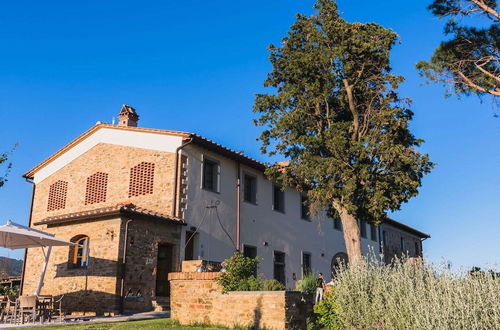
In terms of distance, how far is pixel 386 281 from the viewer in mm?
8445

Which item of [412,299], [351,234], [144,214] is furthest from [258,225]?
[412,299]

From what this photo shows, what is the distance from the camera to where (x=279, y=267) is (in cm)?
2023

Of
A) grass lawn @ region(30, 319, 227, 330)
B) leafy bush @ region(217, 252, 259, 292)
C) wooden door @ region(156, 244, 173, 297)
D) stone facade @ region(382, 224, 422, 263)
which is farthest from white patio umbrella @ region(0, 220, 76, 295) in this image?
stone facade @ region(382, 224, 422, 263)

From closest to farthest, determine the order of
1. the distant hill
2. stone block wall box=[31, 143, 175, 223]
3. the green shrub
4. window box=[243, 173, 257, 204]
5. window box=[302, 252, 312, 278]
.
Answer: the green shrub → stone block wall box=[31, 143, 175, 223] → window box=[243, 173, 257, 204] → window box=[302, 252, 312, 278] → the distant hill

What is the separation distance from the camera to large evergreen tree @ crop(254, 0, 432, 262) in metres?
14.6

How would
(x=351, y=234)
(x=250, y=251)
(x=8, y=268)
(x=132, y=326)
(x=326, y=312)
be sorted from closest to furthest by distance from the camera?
(x=132, y=326), (x=326, y=312), (x=351, y=234), (x=250, y=251), (x=8, y=268)

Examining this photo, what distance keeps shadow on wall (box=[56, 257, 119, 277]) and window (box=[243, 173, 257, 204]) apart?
6.96 metres

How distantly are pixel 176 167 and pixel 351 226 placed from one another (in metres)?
6.14

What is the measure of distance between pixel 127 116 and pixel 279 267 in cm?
914

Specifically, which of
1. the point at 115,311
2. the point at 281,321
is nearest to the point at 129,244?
Answer: the point at 115,311

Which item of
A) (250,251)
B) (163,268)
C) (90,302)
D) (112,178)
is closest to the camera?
(90,302)

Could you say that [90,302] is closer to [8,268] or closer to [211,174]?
[211,174]

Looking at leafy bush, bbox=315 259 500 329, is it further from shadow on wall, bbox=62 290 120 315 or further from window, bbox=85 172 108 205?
window, bbox=85 172 108 205

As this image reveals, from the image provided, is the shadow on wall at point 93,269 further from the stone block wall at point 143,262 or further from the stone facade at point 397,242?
the stone facade at point 397,242
